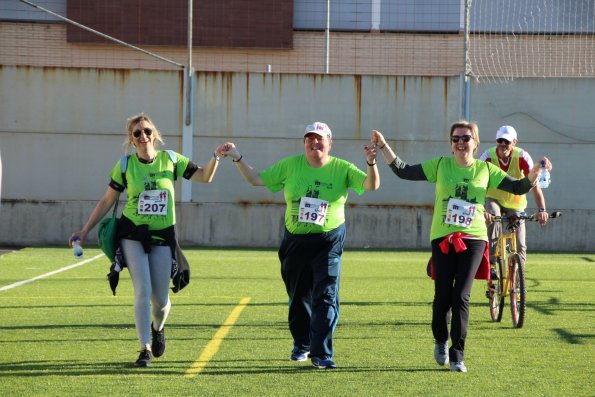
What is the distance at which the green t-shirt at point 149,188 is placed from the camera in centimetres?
865

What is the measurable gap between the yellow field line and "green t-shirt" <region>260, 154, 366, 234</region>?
Result: 122cm

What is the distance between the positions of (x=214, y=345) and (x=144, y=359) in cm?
131

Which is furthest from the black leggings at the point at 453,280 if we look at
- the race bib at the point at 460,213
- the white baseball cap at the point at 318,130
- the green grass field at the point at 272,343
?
the white baseball cap at the point at 318,130

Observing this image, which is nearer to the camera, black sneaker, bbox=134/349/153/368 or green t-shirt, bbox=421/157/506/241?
black sneaker, bbox=134/349/153/368

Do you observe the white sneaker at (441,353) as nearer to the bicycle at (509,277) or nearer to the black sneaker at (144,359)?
the black sneaker at (144,359)

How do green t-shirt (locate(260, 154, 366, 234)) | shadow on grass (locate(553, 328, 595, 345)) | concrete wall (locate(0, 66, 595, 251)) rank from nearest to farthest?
green t-shirt (locate(260, 154, 366, 234)) < shadow on grass (locate(553, 328, 595, 345)) < concrete wall (locate(0, 66, 595, 251))

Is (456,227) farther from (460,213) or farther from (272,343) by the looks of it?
(272,343)

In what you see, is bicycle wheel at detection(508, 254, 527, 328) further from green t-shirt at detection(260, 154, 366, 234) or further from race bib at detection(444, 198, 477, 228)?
green t-shirt at detection(260, 154, 366, 234)

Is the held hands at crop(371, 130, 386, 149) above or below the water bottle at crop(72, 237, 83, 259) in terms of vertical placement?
above

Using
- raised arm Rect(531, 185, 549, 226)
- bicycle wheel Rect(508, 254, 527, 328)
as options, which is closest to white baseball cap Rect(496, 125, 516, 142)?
raised arm Rect(531, 185, 549, 226)

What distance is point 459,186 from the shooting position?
8820 millimetres

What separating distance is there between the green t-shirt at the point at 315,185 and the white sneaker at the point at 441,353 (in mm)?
1193

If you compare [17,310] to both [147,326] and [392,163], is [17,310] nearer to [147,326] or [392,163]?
[147,326]

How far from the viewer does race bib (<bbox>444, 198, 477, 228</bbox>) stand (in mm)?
8695
